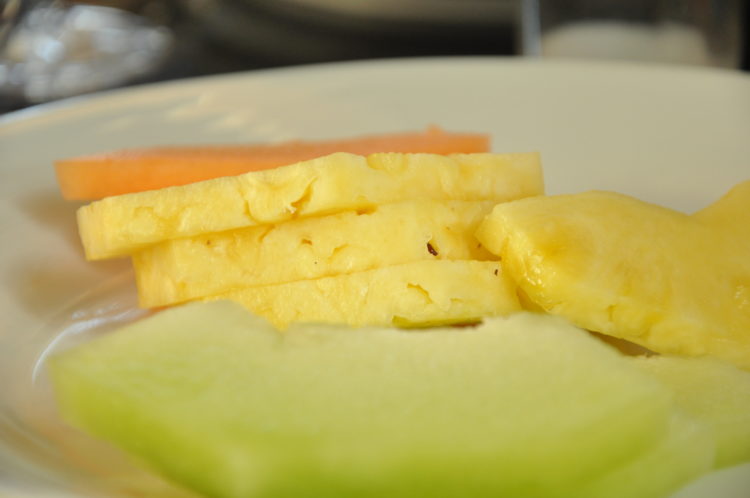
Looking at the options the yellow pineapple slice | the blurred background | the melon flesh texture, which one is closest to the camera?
the melon flesh texture

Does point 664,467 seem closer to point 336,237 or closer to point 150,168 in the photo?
point 336,237

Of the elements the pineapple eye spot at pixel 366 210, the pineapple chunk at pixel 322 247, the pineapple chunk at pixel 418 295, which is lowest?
the pineapple chunk at pixel 418 295

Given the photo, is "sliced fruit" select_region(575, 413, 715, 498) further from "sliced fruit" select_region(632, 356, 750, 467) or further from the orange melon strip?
the orange melon strip

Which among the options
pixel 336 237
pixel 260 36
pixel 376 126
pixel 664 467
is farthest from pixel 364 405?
pixel 260 36

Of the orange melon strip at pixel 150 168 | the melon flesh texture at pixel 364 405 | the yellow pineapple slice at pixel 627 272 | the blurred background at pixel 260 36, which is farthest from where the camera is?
the blurred background at pixel 260 36

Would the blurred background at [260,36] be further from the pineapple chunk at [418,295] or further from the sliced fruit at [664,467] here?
the sliced fruit at [664,467]

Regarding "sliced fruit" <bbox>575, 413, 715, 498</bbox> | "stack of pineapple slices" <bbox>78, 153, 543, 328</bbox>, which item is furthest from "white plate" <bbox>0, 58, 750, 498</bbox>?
"sliced fruit" <bbox>575, 413, 715, 498</bbox>

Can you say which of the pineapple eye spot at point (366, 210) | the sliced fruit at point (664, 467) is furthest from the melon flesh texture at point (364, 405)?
the pineapple eye spot at point (366, 210)
